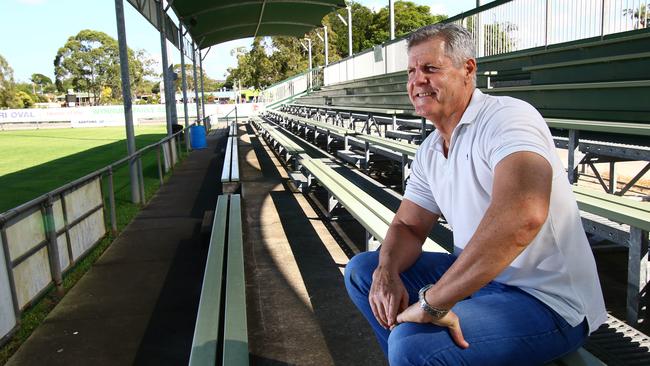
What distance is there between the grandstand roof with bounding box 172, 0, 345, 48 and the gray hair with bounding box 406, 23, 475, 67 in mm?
12571

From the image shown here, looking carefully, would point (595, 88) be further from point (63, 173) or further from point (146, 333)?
point (63, 173)

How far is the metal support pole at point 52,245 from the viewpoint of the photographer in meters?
4.18

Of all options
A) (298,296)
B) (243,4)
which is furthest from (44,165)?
(298,296)

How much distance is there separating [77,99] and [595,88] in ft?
373

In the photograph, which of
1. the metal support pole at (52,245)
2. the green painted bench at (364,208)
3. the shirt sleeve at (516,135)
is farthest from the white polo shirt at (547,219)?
the metal support pole at (52,245)

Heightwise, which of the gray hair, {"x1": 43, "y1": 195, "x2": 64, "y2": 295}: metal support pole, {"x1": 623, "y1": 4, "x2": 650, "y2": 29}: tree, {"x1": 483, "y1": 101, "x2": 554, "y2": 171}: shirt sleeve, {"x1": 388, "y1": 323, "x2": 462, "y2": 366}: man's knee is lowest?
{"x1": 43, "y1": 195, "x2": 64, "y2": 295}: metal support pole

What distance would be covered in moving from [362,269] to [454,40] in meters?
0.90

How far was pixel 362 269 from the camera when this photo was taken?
6.61ft

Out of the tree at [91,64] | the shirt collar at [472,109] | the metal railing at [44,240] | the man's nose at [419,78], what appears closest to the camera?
the shirt collar at [472,109]

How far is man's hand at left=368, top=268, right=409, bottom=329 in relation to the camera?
1688 millimetres

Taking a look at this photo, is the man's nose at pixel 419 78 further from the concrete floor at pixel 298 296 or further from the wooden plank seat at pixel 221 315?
the concrete floor at pixel 298 296

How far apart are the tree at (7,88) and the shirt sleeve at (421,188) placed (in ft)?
273

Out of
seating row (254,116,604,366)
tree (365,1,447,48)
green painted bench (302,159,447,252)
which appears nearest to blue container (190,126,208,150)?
seating row (254,116,604,366)

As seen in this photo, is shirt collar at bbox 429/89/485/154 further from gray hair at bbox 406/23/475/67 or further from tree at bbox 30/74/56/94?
tree at bbox 30/74/56/94
